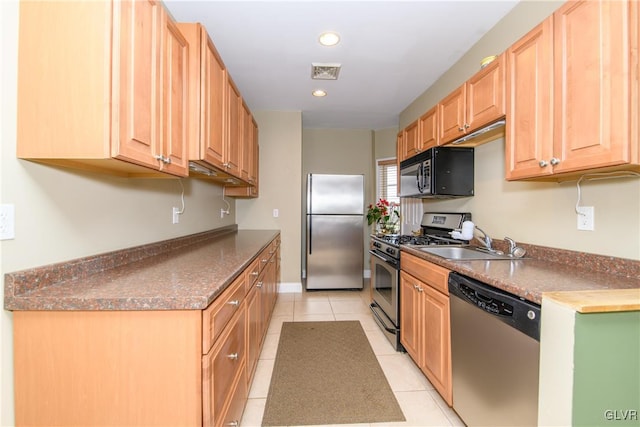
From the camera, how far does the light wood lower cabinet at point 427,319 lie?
170 centimetres

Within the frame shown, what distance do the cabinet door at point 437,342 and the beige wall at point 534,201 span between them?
74 cm

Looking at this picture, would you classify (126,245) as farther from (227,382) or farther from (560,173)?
(560,173)

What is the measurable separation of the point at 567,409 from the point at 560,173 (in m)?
1.00

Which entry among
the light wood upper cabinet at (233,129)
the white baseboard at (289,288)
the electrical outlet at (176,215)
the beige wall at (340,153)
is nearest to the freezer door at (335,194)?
the beige wall at (340,153)

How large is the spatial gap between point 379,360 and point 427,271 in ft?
2.99

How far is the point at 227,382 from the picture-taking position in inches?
49.8

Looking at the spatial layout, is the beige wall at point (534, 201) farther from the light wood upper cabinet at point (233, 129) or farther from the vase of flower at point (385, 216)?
the light wood upper cabinet at point (233, 129)

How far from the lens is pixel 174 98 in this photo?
1450 millimetres

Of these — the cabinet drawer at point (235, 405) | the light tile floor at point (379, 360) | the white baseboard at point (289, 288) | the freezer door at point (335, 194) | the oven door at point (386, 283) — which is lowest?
the light tile floor at point (379, 360)

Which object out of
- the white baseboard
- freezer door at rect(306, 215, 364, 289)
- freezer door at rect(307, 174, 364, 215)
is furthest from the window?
the white baseboard

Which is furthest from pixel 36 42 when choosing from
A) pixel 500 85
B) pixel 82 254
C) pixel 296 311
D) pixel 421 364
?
pixel 296 311

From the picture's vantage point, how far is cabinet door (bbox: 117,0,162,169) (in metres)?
1.05

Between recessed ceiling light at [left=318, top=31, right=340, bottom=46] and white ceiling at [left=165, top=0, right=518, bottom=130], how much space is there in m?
0.05

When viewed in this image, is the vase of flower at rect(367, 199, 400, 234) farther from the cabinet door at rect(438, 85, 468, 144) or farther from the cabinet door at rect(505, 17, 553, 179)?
the cabinet door at rect(505, 17, 553, 179)
